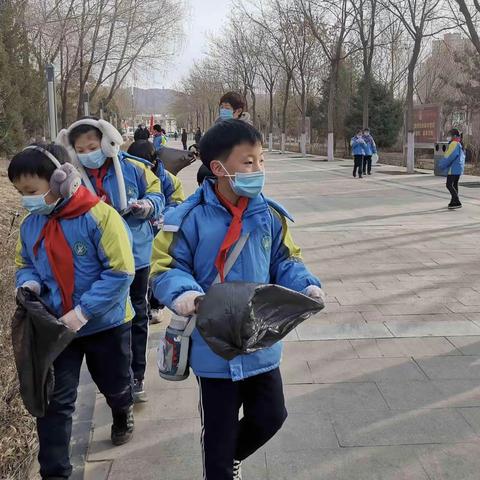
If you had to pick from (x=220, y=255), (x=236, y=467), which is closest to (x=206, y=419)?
(x=236, y=467)

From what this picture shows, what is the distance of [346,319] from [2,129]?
13935mm

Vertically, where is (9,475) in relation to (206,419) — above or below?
below

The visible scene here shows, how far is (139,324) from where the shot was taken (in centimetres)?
343

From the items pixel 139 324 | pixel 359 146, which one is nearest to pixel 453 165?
pixel 359 146

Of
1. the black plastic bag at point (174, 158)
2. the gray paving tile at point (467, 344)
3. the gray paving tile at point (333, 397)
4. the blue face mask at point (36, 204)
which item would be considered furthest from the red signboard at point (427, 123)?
the blue face mask at point (36, 204)

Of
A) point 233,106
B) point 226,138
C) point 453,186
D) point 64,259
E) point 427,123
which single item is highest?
point 427,123

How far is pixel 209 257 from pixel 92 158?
1189 millimetres

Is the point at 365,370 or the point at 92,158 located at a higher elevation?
the point at 92,158

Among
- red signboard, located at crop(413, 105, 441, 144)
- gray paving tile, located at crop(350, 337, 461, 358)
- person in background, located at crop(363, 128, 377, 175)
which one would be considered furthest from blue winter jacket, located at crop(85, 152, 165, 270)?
red signboard, located at crop(413, 105, 441, 144)

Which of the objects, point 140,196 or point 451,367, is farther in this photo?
point 451,367

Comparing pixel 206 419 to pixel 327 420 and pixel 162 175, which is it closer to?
pixel 327 420

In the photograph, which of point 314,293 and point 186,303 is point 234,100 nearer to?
point 314,293

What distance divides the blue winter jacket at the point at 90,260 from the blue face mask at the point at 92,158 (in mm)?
591

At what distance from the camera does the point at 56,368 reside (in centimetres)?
247
